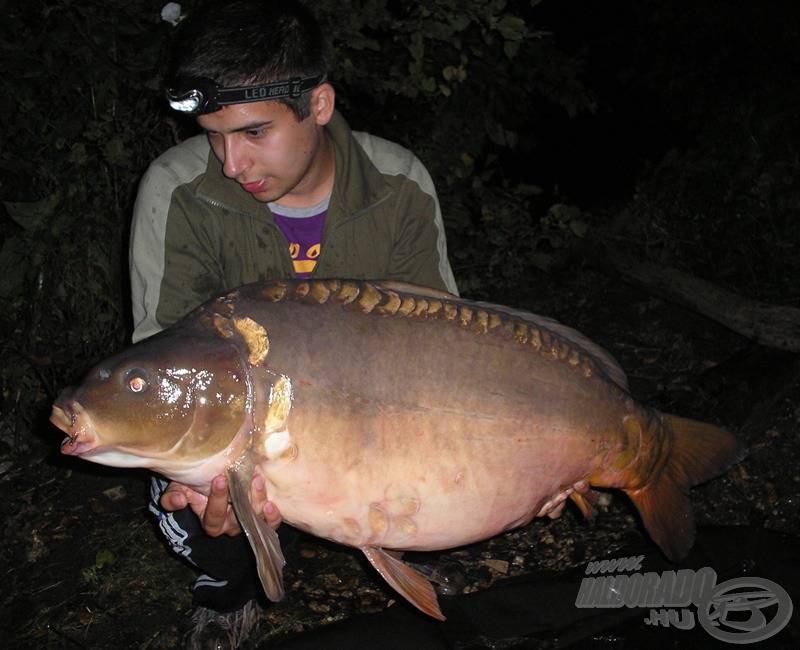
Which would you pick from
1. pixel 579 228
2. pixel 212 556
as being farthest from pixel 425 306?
pixel 579 228

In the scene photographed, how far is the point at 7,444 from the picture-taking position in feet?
8.89

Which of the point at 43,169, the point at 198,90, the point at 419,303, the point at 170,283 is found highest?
the point at 198,90

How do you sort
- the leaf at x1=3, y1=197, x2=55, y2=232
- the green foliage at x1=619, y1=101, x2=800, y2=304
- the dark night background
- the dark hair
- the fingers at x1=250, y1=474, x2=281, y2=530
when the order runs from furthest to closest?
the green foliage at x1=619, y1=101, x2=800, y2=304 < the leaf at x1=3, y1=197, x2=55, y2=232 < the dark night background < the dark hair < the fingers at x1=250, y1=474, x2=281, y2=530

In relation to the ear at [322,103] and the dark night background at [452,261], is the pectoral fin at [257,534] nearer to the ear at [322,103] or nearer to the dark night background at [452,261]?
the dark night background at [452,261]

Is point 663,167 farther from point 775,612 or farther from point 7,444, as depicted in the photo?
point 7,444

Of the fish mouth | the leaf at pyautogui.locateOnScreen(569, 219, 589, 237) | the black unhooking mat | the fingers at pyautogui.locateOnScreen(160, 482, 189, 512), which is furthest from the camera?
the leaf at pyautogui.locateOnScreen(569, 219, 589, 237)

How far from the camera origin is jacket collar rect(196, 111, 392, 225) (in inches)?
77.3

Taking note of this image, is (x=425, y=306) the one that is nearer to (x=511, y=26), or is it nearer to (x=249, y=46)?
(x=249, y=46)

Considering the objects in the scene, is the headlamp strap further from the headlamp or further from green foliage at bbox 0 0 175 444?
green foliage at bbox 0 0 175 444

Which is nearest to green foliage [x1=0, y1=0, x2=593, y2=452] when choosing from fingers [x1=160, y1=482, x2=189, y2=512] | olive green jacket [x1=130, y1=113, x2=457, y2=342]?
olive green jacket [x1=130, y1=113, x2=457, y2=342]

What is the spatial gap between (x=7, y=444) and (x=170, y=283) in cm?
130

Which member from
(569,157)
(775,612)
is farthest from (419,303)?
(569,157)

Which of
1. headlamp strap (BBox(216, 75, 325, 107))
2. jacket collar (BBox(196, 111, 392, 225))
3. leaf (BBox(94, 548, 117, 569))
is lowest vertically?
leaf (BBox(94, 548, 117, 569))

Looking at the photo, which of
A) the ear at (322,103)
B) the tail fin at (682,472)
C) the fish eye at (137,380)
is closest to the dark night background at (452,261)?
the tail fin at (682,472)
